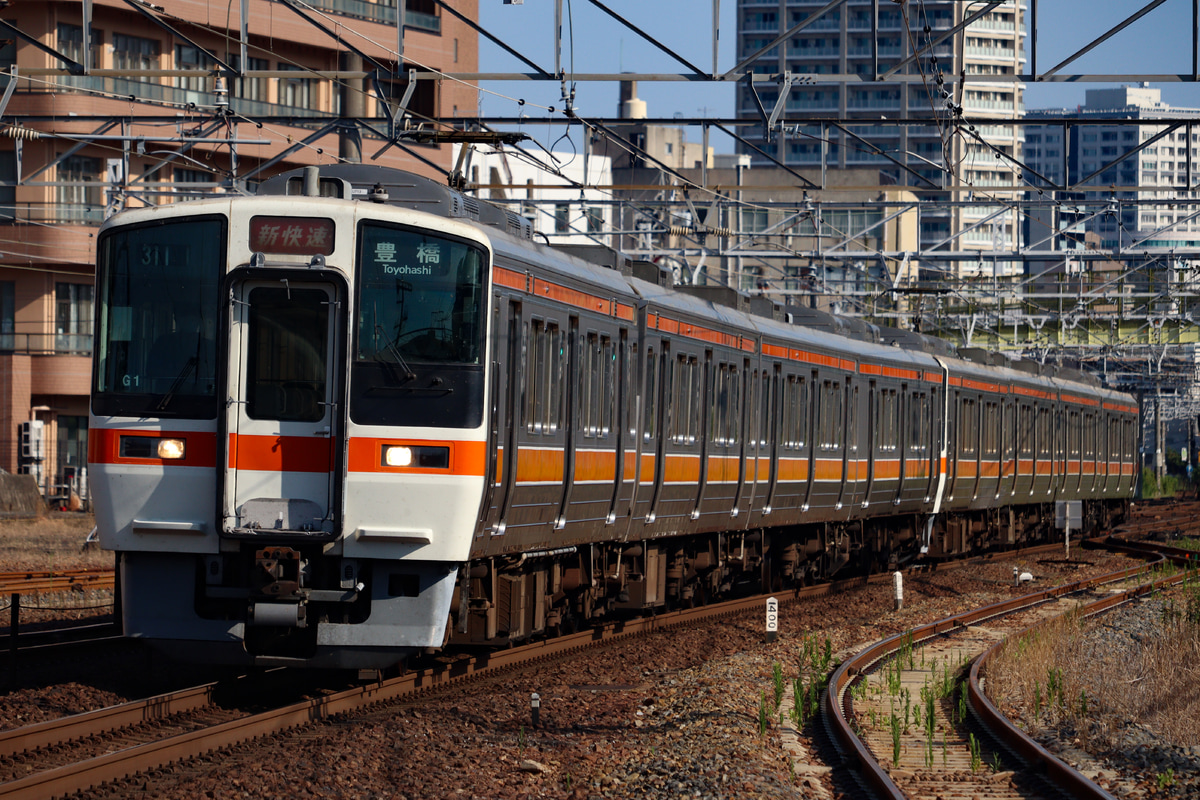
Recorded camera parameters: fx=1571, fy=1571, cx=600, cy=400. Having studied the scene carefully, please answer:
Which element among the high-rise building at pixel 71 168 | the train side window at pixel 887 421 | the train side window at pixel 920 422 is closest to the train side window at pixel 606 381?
the train side window at pixel 887 421

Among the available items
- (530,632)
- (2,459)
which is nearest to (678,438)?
(530,632)

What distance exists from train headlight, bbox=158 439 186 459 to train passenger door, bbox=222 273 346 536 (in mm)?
345

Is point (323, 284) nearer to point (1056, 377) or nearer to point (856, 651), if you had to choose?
point (856, 651)

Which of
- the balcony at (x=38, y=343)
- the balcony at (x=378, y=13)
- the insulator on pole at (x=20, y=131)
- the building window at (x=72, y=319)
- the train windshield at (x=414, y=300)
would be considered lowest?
the train windshield at (x=414, y=300)

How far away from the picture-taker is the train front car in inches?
382

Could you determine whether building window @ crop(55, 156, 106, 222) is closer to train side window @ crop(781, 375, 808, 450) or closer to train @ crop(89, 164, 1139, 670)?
train side window @ crop(781, 375, 808, 450)

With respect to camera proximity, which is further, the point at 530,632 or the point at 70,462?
the point at 70,462

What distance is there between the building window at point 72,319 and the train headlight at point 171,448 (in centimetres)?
3181

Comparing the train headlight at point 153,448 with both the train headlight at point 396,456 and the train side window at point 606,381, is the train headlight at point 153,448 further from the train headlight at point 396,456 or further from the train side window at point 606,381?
the train side window at point 606,381

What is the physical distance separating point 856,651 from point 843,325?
8.62 meters

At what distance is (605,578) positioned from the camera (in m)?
14.2

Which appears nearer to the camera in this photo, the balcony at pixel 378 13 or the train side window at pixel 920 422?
the train side window at pixel 920 422

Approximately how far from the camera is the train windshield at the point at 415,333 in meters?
9.82

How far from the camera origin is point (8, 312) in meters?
39.8
